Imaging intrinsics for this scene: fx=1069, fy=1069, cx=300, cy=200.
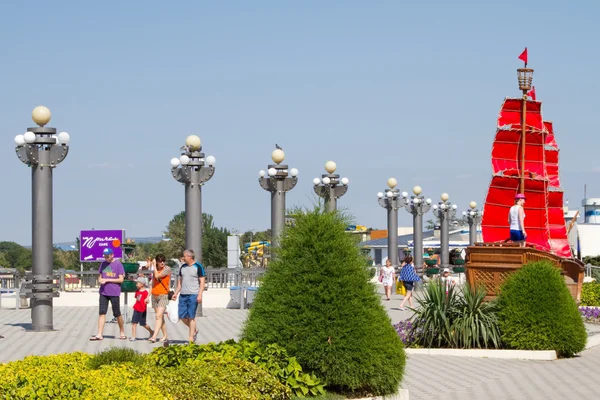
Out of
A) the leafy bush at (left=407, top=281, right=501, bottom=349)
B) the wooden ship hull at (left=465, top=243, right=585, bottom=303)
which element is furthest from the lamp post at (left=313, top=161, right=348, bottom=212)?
the leafy bush at (left=407, top=281, right=501, bottom=349)

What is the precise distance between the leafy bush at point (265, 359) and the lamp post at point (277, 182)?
1727cm

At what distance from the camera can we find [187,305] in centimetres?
1522

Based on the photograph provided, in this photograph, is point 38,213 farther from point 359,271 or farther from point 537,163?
point 537,163

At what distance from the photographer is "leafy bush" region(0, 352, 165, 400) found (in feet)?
24.7

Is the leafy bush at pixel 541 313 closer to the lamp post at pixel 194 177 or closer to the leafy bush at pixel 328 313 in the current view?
the leafy bush at pixel 328 313

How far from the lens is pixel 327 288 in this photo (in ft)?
31.8

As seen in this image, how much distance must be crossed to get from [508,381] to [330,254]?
4.17 meters

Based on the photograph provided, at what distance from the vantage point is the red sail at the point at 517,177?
3709 cm

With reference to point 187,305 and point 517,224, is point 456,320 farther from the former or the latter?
point 517,224

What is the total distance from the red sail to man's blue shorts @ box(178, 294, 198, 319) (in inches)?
920

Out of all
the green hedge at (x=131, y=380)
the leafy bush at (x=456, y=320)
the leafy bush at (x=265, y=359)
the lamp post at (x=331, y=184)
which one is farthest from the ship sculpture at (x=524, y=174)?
the green hedge at (x=131, y=380)

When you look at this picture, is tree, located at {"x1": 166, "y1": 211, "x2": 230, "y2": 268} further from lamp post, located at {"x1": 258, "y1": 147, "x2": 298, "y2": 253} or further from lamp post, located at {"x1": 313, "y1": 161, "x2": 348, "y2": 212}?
lamp post, located at {"x1": 258, "y1": 147, "x2": 298, "y2": 253}

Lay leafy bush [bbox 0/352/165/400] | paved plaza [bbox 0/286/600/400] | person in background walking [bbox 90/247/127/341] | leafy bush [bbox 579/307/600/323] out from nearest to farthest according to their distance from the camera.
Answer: leafy bush [bbox 0/352/165/400] < paved plaza [bbox 0/286/600/400] < person in background walking [bbox 90/247/127/341] < leafy bush [bbox 579/307/600/323]

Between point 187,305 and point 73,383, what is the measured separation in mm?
7436
